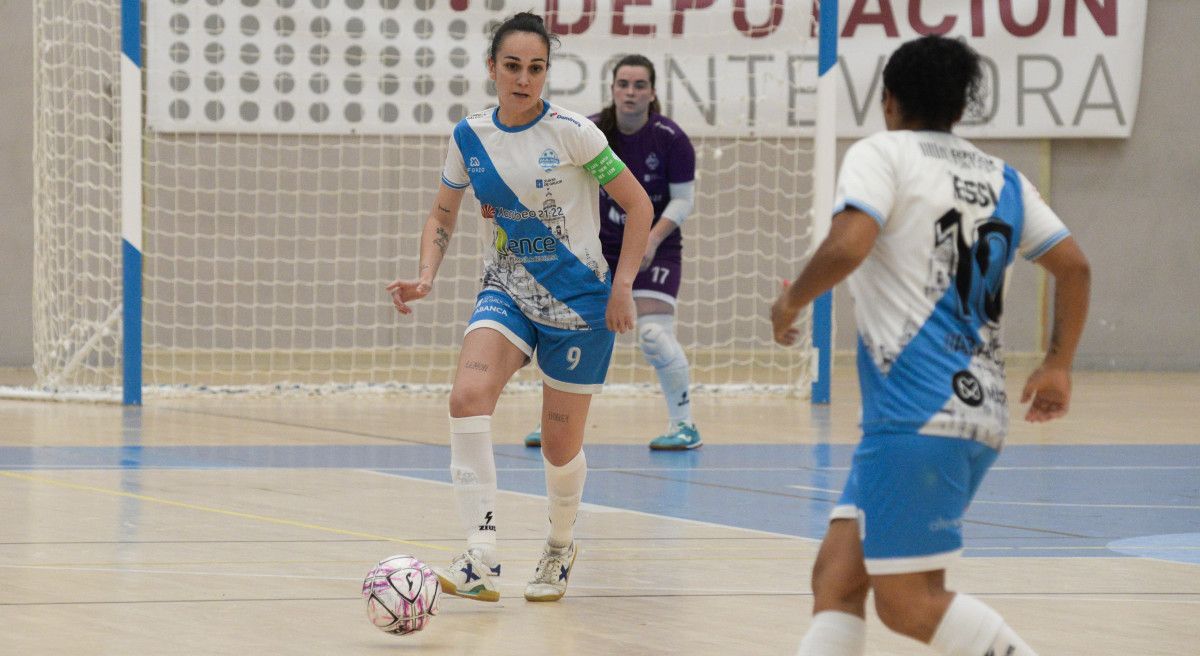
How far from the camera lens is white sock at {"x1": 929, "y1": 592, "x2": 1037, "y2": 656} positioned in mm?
2980

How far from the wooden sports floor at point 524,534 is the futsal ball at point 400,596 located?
0.06m

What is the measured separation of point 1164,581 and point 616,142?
157 inches

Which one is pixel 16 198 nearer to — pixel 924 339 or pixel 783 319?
pixel 783 319

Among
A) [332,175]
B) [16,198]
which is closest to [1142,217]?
[332,175]

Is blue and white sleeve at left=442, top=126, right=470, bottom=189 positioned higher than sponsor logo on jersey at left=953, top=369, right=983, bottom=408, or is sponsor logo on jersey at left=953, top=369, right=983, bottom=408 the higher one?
blue and white sleeve at left=442, top=126, right=470, bottom=189

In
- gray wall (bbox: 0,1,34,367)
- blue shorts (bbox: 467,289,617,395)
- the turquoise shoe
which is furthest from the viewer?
gray wall (bbox: 0,1,34,367)

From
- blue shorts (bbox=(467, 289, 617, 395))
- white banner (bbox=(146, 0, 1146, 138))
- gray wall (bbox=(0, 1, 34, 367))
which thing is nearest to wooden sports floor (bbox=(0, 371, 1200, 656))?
blue shorts (bbox=(467, 289, 617, 395))

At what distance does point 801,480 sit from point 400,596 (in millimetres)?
3599

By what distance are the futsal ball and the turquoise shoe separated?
4366mm

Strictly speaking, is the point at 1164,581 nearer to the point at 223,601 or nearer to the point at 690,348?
the point at 223,601

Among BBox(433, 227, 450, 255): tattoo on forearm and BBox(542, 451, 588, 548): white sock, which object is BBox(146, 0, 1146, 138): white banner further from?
BBox(542, 451, 588, 548): white sock

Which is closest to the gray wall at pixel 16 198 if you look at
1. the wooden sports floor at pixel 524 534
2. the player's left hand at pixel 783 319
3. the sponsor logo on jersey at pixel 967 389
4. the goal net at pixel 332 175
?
the goal net at pixel 332 175

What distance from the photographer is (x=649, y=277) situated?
8508 mm

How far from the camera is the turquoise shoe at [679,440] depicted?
28.1 feet
